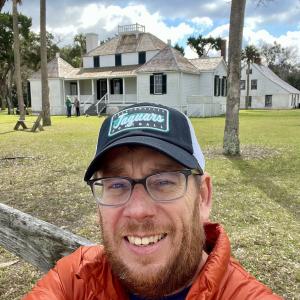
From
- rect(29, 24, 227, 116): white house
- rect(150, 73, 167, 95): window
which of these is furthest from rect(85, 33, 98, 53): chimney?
rect(150, 73, 167, 95): window

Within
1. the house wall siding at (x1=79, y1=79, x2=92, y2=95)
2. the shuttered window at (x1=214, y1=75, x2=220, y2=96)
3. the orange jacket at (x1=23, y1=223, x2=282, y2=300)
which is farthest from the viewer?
the house wall siding at (x1=79, y1=79, x2=92, y2=95)

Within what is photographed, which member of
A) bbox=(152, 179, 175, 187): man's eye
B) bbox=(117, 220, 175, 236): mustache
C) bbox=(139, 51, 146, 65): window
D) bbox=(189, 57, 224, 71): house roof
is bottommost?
bbox=(117, 220, 175, 236): mustache

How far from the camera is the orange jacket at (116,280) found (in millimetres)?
1579

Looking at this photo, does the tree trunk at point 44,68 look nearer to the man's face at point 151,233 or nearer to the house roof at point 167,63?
the house roof at point 167,63

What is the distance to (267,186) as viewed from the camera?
791 centimetres

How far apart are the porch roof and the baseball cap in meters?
36.3

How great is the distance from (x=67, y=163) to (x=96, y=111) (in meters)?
26.9

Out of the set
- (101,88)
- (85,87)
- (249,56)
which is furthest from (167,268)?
(249,56)

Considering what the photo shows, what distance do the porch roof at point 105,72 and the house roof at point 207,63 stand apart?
5950mm

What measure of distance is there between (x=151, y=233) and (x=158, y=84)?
114ft

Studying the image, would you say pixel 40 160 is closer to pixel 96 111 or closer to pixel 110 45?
pixel 96 111

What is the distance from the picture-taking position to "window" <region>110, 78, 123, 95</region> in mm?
39872

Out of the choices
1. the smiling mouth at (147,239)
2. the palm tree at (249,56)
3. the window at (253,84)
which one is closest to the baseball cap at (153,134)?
the smiling mouth at (147,239)

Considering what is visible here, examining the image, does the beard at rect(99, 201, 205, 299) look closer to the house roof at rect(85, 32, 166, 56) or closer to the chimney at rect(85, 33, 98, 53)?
the house roof at rect(85, 32, 166, 56)
